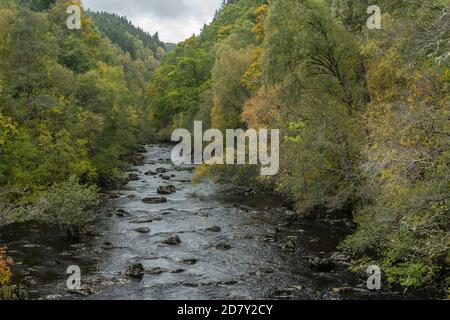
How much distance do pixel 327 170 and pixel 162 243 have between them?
11545 mm

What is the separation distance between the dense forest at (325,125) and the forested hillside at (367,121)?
0.09 m

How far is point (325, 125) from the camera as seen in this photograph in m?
28.5

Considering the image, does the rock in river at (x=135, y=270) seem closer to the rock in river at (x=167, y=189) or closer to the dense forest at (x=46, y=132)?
the dense forest at (x=46, y=132)

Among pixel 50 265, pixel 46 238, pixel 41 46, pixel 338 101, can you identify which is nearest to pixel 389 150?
pixel 338 101

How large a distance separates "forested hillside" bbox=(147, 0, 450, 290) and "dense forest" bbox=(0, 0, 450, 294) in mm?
86

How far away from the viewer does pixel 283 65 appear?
30.5m

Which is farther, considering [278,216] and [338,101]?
[278,216]

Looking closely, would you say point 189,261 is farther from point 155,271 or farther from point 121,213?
point 121,213

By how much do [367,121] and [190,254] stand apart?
12567mm

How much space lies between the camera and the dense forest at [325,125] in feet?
54.0

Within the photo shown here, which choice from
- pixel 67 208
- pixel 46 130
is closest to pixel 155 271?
pixel 67 208

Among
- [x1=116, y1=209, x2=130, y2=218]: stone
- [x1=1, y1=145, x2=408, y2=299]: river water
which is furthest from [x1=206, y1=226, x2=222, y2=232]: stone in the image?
[x1=116, y1=209, x2=130, y2=218]: stone

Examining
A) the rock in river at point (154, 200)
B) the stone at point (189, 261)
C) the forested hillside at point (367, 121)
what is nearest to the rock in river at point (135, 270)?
the stone at point (189, 261)

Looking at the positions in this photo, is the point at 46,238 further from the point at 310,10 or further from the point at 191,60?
the point at 191,60
